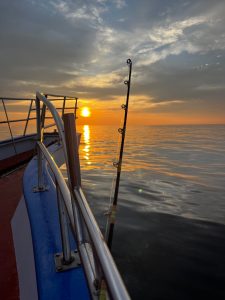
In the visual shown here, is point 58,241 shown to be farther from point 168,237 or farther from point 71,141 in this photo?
point 168,237

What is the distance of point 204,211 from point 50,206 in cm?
706

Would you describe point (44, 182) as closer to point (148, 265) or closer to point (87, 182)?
point (148, 265)

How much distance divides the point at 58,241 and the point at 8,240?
3.20 ft

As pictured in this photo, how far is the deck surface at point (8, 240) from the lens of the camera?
6.90 ft

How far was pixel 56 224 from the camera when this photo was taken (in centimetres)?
249

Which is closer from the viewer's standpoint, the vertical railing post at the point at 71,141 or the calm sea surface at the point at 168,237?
the vertical railing post at the point at 71,141

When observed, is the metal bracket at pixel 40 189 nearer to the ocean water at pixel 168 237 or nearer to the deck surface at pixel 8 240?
the deck surface at pixel 8 240

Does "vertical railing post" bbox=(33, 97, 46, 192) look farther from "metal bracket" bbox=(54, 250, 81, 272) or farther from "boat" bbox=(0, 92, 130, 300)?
"metal bracket" bbox=(54, 250, 81, 272)

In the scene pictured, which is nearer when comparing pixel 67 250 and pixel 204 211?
pixel 67 250

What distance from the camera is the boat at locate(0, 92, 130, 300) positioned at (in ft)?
3.27

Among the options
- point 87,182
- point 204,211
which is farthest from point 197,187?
point 87,182

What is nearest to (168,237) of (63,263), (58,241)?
(58,241)

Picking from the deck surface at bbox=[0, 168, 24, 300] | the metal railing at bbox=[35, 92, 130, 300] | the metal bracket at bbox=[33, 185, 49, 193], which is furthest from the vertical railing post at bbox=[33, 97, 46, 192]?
the metal railing at bbox=[35, 92, 130, 300]

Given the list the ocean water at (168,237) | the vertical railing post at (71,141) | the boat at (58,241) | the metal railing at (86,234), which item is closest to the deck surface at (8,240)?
the boat at (58,241)
